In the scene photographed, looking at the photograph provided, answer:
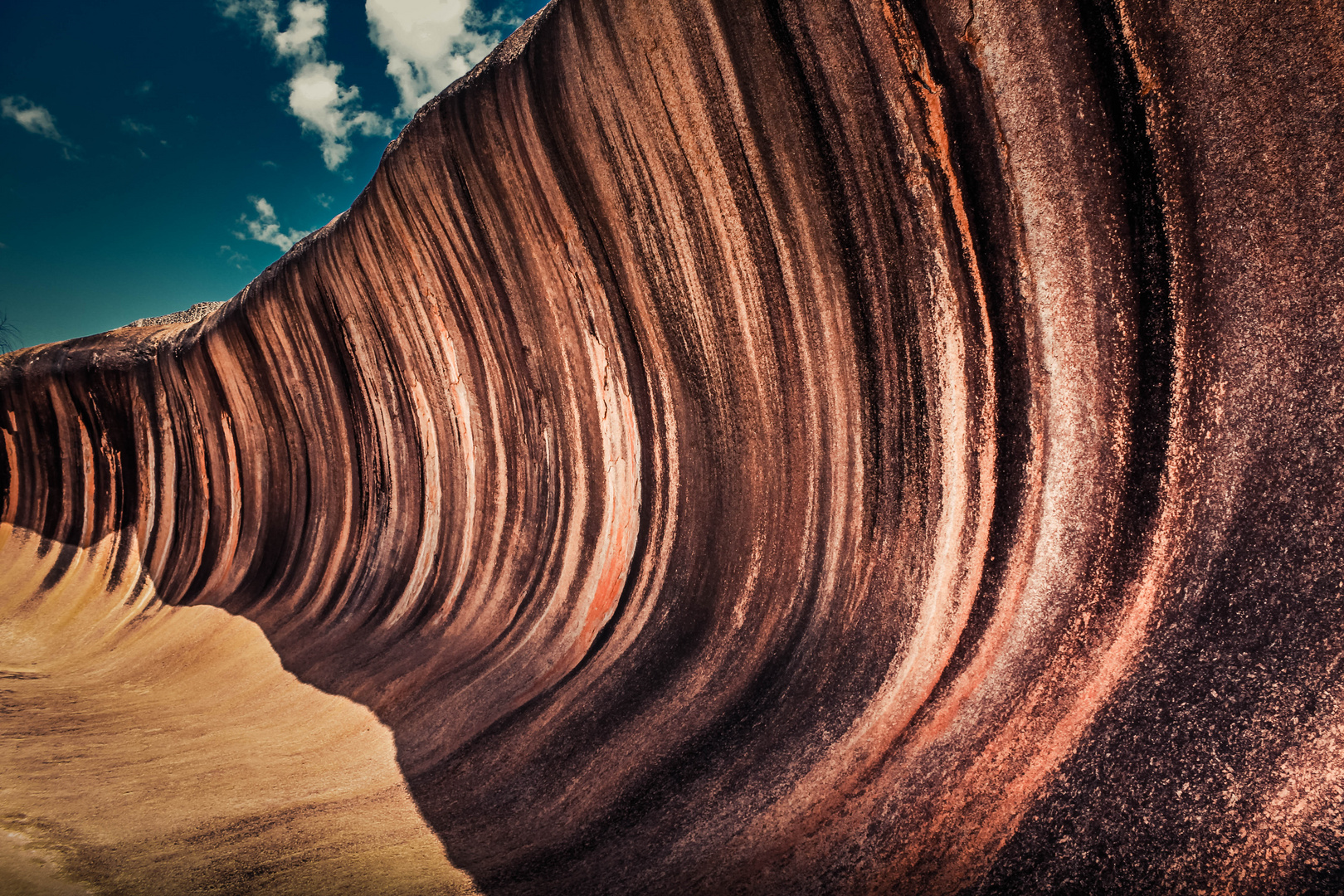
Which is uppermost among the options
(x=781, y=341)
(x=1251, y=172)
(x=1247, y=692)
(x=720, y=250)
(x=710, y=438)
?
(x=720, y=250)

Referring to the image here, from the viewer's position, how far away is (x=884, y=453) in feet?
6.56

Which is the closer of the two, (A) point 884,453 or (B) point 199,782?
(A) point 884,453

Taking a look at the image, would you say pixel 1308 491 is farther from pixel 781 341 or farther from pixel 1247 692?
pixel 781 341

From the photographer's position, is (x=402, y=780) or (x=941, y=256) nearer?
(x=941, y=256)

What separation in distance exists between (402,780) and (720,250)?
7.60 feet

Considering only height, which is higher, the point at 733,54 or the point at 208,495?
the point at 208,495

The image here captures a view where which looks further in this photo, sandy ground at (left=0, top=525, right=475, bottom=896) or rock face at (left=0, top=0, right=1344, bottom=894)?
sandy ground at (left=0, top=525, right=475, bottom=896)

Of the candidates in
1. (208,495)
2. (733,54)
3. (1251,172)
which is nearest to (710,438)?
(733,54)

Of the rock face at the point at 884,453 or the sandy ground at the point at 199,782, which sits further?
the sandy ground at the point at 199,782

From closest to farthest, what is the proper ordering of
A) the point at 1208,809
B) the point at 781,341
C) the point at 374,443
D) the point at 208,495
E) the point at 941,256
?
the point at 1208,809
the point at 941,256
the point at 781,341
the point at 374,443
the point at 208,495

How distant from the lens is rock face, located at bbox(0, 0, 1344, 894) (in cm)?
124

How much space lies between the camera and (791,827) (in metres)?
1.53

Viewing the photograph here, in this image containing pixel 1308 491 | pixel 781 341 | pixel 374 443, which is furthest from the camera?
pixel 374 443

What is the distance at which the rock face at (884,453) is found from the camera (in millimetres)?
1237
